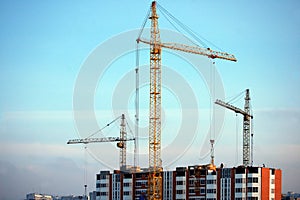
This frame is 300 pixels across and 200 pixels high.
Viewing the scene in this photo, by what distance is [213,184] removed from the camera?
145375mm

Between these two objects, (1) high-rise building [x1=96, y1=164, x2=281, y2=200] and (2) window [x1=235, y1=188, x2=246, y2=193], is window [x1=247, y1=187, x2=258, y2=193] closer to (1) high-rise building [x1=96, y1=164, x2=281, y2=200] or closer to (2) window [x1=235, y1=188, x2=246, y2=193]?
(1) high-rise building [x1=96, y1=164, x2=281, y2=200]

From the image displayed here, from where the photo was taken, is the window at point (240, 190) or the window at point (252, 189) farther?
the window at point (240, 190)

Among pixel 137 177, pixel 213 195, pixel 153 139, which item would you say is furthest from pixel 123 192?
pixel 153 139

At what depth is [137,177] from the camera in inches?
6358

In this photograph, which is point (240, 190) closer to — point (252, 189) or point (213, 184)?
point (252, 189)

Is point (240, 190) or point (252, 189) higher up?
point (252, 189)

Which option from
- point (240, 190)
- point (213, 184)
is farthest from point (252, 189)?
point (213, 184)

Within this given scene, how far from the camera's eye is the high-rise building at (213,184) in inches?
5566

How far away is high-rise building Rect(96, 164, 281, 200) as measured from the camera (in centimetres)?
14138

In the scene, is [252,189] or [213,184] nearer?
[252,189]

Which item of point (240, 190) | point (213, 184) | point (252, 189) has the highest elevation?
point (213, 184)

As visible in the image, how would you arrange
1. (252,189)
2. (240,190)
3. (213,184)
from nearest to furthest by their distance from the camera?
(252,189) → (240,190) → (213,184)

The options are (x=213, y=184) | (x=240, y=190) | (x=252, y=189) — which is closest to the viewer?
(x=252, y=189)

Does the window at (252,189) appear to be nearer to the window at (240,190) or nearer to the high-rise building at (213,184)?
the high-rise building at (213,184)
